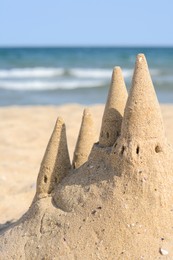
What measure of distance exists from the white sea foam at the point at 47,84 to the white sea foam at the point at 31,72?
2.85m

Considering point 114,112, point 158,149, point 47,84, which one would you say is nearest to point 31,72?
point 47,84

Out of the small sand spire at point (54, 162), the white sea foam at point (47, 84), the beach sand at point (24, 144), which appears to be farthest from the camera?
the white sea foam at point (47, 84)

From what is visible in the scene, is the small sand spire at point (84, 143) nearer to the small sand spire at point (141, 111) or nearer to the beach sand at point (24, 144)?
the small sand spire at point (141, 111)

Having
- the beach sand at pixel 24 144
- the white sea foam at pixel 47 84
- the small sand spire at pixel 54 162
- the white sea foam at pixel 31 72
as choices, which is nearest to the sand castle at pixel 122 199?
the small sand spire at pixel 54 162

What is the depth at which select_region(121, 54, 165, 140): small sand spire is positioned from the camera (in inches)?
125

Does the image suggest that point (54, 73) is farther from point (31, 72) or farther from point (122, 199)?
point (122, 199)

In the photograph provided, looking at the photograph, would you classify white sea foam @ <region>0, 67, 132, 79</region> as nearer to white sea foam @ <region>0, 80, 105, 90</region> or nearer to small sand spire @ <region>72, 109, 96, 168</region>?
white sea foam @ <region>0, 80, 105, 90</region>

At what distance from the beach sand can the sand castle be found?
1.99 m

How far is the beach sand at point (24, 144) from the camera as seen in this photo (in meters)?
5.97

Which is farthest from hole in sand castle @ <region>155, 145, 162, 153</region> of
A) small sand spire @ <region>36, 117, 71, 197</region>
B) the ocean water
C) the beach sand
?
the ocean water

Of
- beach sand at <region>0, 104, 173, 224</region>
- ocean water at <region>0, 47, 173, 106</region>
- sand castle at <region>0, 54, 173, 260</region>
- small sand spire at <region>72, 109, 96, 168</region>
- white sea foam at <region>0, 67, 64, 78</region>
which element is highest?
white sea foam at <region>0, 67, 64, 78</region>

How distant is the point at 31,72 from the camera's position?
26.2 meters

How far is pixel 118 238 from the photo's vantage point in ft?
10.4

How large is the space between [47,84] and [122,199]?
1771 centimetres
